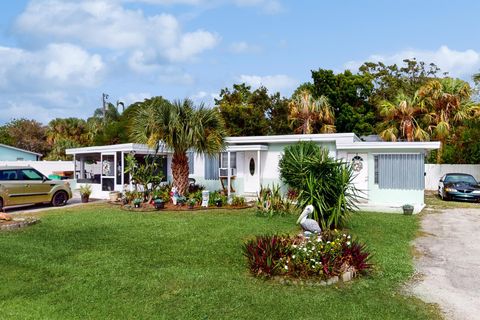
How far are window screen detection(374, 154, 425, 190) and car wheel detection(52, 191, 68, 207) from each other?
12450mm

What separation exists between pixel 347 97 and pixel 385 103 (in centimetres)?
541

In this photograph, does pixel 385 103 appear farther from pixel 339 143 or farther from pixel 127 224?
pixel 127 224

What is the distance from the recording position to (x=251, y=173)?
1984 cm

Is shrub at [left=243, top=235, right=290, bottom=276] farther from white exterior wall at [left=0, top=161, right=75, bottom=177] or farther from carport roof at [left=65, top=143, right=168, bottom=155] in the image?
white exterior wall at [left=0, top=161, right=75, bottom=177]

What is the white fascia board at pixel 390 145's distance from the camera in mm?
15609

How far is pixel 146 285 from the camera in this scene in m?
5.78

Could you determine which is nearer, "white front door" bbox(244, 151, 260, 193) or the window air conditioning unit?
"white front door" bbox(244, 151, 260, 193)

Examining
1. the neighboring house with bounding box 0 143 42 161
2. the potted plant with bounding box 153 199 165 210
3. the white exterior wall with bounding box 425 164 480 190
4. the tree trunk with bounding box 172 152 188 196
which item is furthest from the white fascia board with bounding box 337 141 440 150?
the neighboring house with bounding box 0 143 42 161

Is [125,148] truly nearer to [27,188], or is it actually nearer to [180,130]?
[27,188]

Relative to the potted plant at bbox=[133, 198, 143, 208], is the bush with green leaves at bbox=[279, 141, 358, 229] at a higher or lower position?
higher

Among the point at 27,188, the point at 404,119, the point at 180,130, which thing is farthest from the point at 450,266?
the point at 404,119

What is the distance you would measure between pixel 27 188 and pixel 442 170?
2244 cm

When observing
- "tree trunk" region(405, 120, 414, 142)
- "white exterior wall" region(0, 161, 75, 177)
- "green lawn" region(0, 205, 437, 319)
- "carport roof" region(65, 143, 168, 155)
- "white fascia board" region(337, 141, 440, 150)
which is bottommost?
"green lawn" region(0, 205, 437, 319)

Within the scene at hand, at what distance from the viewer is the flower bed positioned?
6020mm
